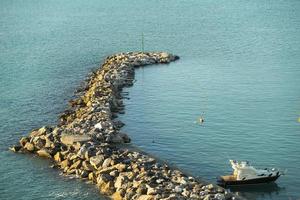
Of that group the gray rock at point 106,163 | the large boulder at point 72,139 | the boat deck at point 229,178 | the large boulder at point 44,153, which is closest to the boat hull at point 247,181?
the boat deck at point 229,178

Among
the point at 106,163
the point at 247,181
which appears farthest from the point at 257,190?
the point at 106,163

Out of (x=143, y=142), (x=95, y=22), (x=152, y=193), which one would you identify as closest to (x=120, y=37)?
(x=95, y=22)

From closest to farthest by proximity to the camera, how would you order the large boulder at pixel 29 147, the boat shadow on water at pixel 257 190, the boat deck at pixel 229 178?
the boat shadow on water at pixel 257 190 < the boat deck at pixel 229 178 < the large boulder at pixel 29 147

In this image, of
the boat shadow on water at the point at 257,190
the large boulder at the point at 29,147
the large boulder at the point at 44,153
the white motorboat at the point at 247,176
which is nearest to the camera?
the boat shadow on water at the point at 257,190

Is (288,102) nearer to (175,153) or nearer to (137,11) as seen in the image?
(175,153)

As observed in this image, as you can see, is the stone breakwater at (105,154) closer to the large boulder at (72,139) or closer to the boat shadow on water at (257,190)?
the large boulder at (72,139)

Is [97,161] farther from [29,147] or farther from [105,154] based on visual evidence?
[29,147]
